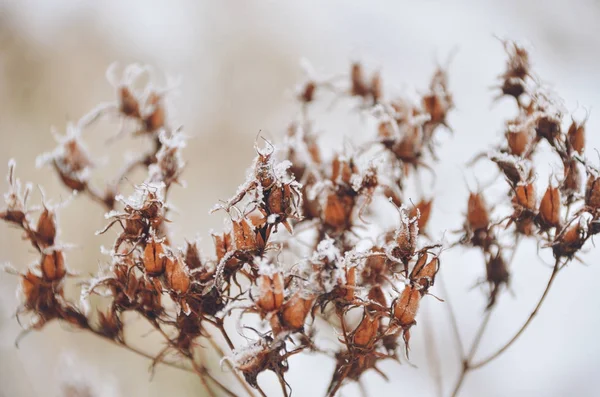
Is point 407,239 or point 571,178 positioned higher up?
point 571,178

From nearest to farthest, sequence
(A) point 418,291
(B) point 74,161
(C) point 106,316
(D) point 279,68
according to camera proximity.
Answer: (A) point 418,291 < (C) point 106,316 < (B) point 74,161 < (D) point 279,68

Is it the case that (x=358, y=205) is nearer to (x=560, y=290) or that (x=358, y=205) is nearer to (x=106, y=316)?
(x=106, y=316)

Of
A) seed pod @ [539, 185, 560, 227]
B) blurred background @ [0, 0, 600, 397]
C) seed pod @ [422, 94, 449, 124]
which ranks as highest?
blurred background @ [0, 0, 600, 397]

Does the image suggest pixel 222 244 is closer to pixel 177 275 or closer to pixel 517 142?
pixel 177 275

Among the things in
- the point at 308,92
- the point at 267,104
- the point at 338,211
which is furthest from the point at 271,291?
the point at 267,104

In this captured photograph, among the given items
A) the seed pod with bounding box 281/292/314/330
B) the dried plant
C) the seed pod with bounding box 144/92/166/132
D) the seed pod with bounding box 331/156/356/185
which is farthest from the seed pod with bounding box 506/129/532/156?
the seed pod with bounding box 144/92/166/132

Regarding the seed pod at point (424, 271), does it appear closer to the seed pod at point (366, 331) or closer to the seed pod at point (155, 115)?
the seed pod at point (366, 331)

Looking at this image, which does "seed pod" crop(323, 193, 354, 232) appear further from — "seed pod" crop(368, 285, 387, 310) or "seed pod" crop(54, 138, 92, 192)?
"seed pod" crop(54, 138, 92, 192)

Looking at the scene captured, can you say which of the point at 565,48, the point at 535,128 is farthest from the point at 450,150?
the point at 535,128
